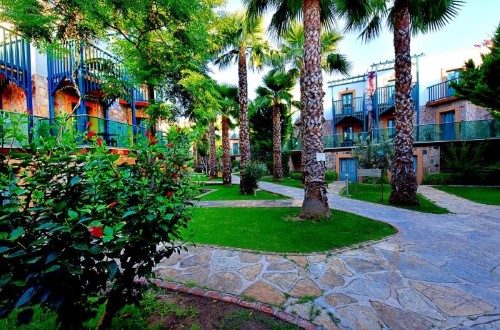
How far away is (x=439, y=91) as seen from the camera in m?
18.9

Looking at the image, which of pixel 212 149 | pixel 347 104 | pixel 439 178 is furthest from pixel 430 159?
pixel 212 149

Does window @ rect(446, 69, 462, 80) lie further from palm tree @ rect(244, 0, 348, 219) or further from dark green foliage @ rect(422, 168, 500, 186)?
palm tree @ rect(244, 0, 348, 219)

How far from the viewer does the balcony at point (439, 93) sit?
18.1 m

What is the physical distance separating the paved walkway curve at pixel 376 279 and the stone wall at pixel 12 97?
9.86 metres

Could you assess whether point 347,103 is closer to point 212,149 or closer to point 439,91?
point 439,91

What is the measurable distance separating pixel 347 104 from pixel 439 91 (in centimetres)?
694

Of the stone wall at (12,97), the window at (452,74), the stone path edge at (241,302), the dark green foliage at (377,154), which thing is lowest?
the stone path edge at (241,302)

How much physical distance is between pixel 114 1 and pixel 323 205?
851cm

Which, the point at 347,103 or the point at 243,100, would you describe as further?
the point at 347,103

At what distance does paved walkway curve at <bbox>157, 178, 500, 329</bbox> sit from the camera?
8.88ft

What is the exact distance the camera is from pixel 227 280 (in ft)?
11.6

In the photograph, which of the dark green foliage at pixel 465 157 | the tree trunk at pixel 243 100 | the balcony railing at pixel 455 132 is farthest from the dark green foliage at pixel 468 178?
the tree trunk at pixel 243 100

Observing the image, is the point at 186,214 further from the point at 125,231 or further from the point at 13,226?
the point at 13,226

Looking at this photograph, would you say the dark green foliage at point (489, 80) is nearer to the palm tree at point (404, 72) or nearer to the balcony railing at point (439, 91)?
the palm tree at point (404, 72)
